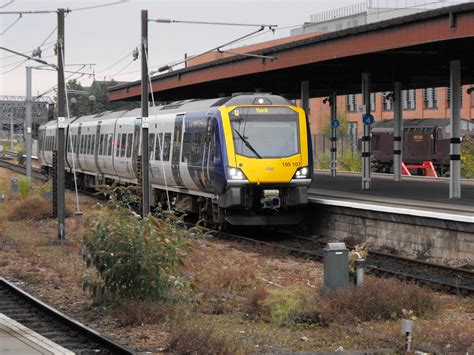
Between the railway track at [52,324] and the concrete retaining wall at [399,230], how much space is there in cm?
815

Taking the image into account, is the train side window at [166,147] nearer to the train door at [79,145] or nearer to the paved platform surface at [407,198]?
the paved platform surface at [407,198]

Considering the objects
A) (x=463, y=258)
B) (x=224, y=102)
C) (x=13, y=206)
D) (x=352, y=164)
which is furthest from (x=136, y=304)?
(x=352, y=164)

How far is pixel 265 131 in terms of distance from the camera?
2041cm

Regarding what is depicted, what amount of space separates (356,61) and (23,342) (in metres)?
17.3

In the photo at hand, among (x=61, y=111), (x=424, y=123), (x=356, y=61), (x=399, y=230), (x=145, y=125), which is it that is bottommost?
(x=399, y=230)

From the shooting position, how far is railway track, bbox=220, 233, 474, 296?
14016 millimetres

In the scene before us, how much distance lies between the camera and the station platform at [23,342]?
9.06 meters

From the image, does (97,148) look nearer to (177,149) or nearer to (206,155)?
(177,149)

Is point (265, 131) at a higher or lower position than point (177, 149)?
higher

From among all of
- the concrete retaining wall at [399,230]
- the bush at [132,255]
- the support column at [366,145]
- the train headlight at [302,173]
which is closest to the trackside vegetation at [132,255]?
the bush at [132,255]

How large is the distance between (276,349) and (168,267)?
272 centimetres

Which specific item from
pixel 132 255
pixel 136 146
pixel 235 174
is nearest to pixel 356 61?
pixel 235 174

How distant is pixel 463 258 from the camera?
1650 centimetres

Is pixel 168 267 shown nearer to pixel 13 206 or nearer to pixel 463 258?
pixel 463 258
